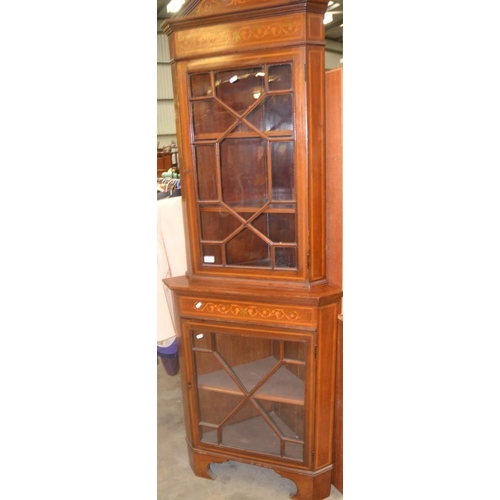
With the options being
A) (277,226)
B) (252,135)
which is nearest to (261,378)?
(277,226)

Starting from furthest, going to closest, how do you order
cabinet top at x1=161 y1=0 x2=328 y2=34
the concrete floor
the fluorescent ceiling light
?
1. the fluorescent ceiling light
2. the concrete floor
3. cabinet top at x1=161 y1=0 x2=328 y2=34

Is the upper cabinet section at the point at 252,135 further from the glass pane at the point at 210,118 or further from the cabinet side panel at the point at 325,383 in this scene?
the cabinet side panel at the point at 325,383

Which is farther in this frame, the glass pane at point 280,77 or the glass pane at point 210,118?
the glass pane at point 210,118

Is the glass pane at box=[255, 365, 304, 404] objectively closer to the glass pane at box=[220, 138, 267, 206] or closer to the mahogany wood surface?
the mahogany wood surface

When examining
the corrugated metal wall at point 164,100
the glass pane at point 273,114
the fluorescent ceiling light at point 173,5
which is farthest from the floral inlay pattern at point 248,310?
the corrugated metal wall at point 164,100

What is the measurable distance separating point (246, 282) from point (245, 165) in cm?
43

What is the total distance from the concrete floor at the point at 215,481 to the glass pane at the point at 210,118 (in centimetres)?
140

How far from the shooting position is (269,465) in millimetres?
1742

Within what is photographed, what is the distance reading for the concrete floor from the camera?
5.85ft

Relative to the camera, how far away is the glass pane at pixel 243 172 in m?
1.63

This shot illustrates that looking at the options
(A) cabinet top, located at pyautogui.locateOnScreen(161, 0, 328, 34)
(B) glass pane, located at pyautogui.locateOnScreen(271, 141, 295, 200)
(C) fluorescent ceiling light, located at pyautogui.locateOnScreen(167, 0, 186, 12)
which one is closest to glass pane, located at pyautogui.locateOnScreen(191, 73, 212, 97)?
(A) cabinet top, located at pyautogui.locateOnScreen(161, 0, 328, 34)

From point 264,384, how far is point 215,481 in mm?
506

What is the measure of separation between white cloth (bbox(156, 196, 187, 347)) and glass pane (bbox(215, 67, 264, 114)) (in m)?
0.78
